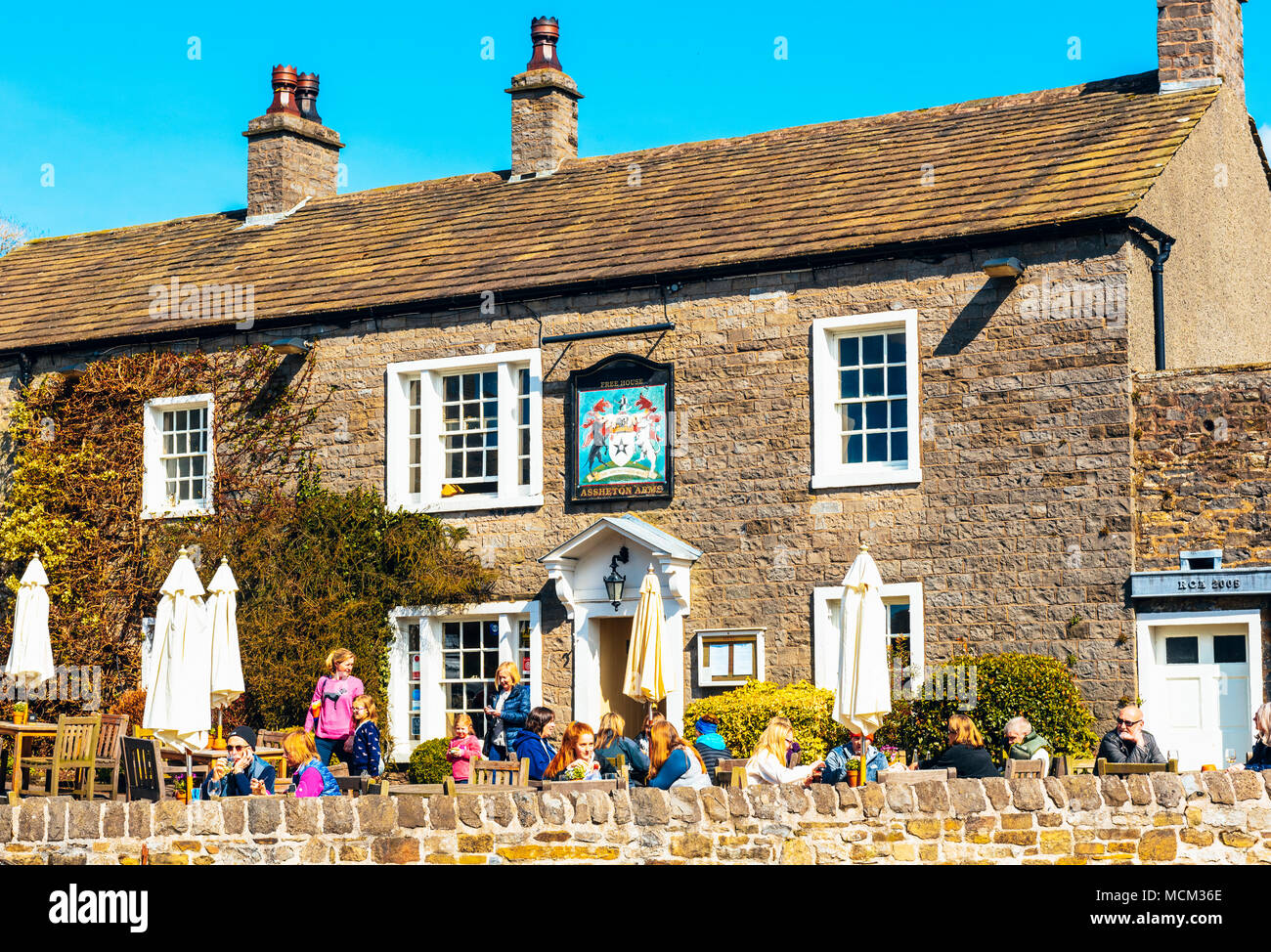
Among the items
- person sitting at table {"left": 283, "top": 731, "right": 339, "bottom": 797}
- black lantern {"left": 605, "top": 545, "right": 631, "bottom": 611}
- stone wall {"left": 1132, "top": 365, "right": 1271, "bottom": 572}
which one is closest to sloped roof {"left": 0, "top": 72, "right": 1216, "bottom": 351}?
stone wall {"left": 1132, "top": 365, "right": 1271, "bottom": 572}

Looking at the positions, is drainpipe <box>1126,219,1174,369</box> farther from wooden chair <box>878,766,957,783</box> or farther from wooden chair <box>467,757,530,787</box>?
wooden chair <box>467,757,530,787</box>

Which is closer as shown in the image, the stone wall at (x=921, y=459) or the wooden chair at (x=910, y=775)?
the wooden chair at (x=910, y=775)

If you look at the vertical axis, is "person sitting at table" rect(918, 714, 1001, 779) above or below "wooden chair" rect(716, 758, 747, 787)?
above

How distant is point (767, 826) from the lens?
448 inches

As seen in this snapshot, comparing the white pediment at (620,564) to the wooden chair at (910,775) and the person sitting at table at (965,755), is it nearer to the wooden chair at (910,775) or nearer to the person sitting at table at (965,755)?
the person sitting at table at (965,755)

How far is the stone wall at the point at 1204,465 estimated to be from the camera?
16.7 meters

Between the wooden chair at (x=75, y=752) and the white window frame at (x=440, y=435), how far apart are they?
18.1 ft

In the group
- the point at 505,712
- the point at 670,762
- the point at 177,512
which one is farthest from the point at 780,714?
the point at 177,512

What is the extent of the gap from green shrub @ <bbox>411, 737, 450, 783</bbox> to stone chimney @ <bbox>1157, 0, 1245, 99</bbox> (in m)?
10.6

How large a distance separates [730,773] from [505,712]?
3412mm

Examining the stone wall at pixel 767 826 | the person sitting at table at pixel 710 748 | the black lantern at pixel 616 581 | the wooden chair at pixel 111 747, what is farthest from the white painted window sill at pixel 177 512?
the stone wall at pixel 767 826

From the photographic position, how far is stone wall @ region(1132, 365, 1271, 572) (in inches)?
656
